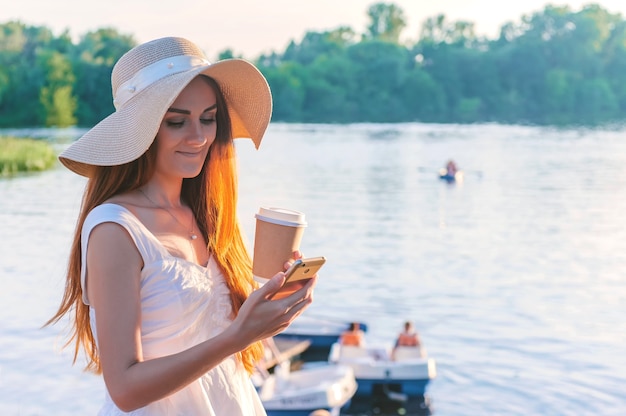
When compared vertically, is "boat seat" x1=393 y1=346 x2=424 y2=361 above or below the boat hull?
above

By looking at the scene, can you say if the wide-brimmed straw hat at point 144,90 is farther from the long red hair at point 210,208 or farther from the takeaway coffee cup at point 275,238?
the takeaway coffee cup at point 275,238

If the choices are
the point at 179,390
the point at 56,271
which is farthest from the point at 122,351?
the point at 56,271

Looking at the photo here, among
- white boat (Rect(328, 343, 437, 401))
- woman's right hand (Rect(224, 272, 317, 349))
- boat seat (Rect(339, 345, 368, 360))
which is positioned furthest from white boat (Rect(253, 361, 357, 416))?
woman's right hand (Rect(224, 272, 317, 349))

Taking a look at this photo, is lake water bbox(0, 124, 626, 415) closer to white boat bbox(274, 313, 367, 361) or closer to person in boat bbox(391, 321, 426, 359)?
person in boat bbox(391, 321, 426, 359)

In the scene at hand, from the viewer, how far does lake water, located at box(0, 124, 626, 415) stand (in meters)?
12.8

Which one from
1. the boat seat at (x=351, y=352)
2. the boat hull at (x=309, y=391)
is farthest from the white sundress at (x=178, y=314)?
the boat seat at (x=351, y=352)

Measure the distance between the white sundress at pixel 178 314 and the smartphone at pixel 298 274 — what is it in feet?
0.73

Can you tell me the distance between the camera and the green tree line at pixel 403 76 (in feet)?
247

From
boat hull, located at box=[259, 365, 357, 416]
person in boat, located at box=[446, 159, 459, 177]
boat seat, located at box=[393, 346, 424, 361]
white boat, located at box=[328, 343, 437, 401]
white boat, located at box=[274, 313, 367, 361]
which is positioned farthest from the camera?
person in boat, located at box=[446, 159, 459, 177]

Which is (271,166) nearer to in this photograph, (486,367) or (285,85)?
(486,367)

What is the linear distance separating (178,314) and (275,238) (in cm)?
25

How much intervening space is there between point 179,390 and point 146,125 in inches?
21.2

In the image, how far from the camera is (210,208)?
2.30 m

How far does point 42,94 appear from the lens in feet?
238
